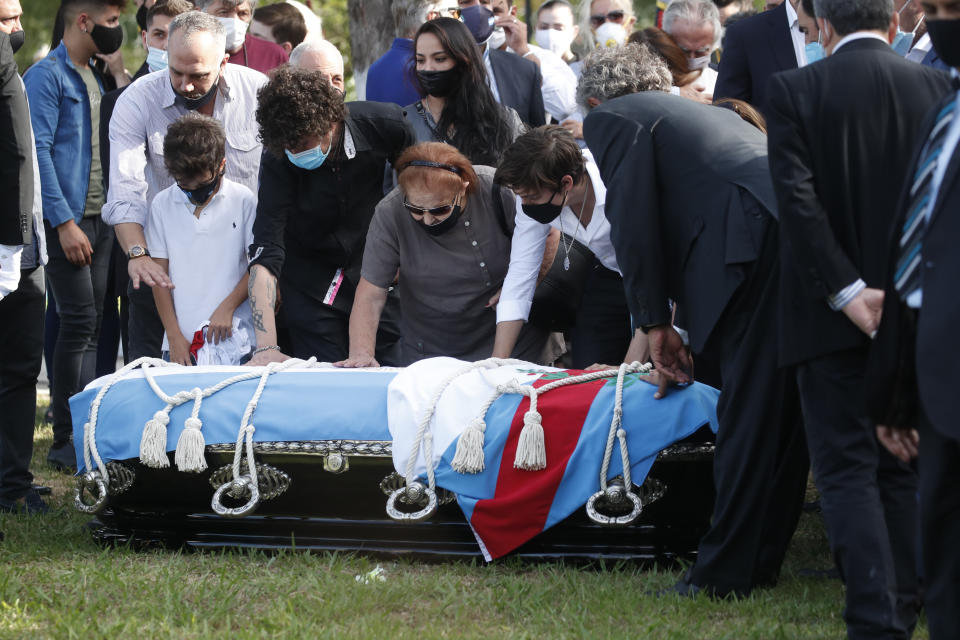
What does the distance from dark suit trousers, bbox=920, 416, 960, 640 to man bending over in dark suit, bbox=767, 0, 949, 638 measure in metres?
0.63

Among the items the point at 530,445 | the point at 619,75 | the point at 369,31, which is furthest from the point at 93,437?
the point at 369,31

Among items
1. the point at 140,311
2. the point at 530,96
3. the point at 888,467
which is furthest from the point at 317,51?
the point at 888,467

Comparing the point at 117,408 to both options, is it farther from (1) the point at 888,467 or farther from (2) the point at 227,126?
(1) the point at 888,467

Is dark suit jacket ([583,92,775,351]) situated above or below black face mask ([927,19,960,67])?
below

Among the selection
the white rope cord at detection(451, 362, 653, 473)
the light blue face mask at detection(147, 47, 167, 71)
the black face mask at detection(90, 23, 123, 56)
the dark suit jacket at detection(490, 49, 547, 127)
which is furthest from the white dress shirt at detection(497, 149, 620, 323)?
the black face mask at detection(90, 23, 123, 56)

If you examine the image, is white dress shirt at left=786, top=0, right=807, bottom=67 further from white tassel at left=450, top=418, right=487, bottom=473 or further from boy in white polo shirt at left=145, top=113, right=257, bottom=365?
boy in white polo shirt at left=145, top=113, right=257, bottom=365

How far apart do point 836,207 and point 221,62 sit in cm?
333

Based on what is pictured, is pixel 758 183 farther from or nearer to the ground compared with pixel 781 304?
farther from the ground

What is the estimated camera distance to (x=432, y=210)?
4.79 metres

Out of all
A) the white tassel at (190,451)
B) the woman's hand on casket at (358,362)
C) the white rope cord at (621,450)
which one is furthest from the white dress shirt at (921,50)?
the white tassel at (190,451)

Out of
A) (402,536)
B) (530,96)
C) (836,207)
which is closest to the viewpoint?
(836,207)

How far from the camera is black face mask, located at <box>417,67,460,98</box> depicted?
5.41 meters

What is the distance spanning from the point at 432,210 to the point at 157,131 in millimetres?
1616

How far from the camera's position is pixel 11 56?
179 inches
